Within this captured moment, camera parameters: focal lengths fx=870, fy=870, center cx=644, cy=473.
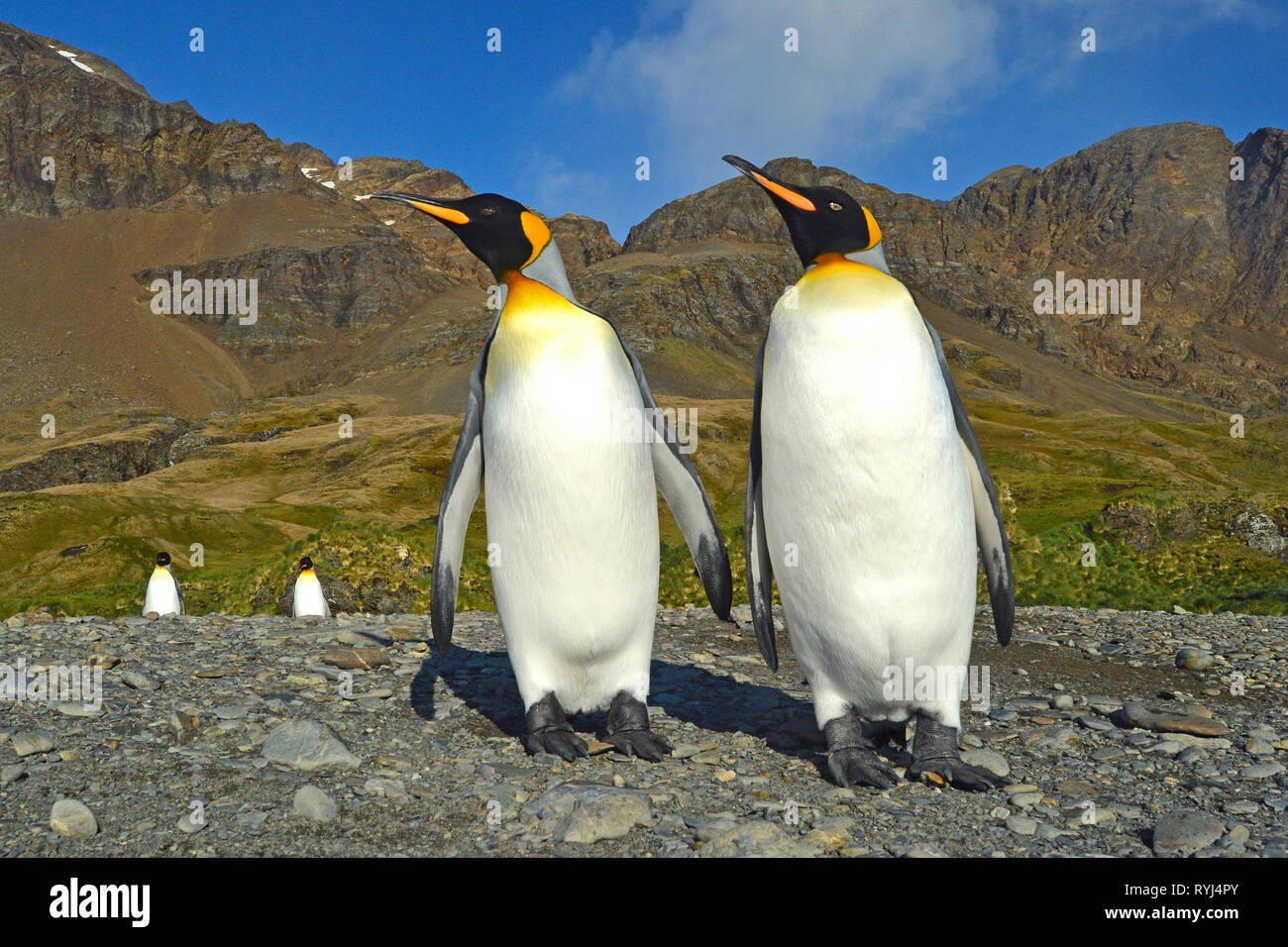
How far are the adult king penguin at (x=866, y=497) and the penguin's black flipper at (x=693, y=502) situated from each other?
25.7 inches

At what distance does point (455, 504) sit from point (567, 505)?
85 cm

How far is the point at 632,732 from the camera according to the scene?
469cm

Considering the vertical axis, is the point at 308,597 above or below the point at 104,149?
below

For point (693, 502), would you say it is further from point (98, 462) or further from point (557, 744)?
point (98, 462)

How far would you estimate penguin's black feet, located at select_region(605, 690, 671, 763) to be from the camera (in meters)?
4.58

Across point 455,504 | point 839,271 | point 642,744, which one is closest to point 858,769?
point 642,744

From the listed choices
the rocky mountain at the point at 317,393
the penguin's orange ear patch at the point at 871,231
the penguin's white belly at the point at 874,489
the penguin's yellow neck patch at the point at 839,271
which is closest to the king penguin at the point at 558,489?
the penguin's white belly at the point at 874,489

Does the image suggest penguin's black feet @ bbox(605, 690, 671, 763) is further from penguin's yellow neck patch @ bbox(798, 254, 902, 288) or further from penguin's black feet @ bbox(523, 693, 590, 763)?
penguin's yellow neck patch @ bbox(798, 254, 902, 288)

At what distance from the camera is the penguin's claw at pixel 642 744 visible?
14.9 feet

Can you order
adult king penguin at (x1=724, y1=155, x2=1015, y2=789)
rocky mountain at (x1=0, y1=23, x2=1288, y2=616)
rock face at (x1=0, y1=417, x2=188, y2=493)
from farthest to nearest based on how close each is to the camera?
rock face at (x1=0, y1=417, x2=188, y2=493) < rocky mountain at (x1=0, y1=23, x2=1288, y2=616) < adult king penguin at (x1=724, y1=155, x2=1015, y2=789)

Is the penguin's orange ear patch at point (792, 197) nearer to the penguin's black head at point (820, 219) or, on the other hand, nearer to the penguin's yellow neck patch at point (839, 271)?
the penguin's black head at point (820, 219)

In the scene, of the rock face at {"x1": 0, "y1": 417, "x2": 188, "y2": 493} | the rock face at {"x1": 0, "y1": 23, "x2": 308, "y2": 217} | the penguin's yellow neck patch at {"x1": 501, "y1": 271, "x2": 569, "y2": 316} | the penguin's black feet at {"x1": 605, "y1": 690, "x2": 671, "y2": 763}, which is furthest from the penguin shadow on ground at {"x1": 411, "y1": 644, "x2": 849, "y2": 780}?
the rock face at {"x1": 0, "y1": 23, "x2": 308, "y2": 217}

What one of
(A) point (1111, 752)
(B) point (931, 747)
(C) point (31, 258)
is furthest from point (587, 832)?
(C) point (31, 258)

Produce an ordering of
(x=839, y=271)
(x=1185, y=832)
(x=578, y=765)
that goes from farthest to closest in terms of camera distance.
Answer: (x=578, y=765)
(x=839, y=271)
(x=1185, y=832)
